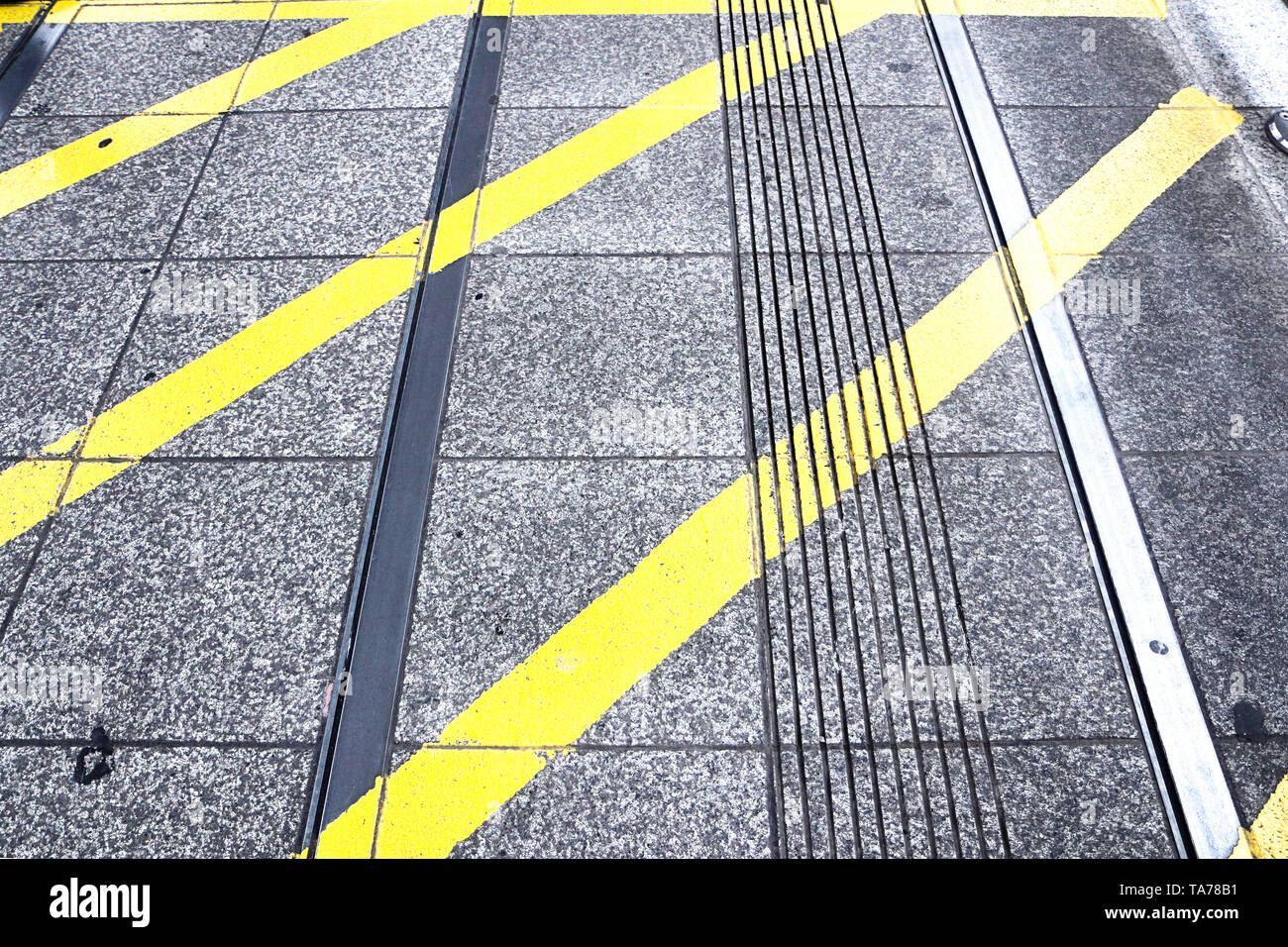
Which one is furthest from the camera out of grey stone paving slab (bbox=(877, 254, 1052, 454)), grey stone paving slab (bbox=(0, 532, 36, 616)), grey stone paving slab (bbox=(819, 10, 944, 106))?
grey stone paving slab (bbox=(819, 10, 944, 106))

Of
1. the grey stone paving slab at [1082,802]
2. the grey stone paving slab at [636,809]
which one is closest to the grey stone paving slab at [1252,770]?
the grey stone paving slab at [1082,802]

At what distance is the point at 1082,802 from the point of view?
8.90ft

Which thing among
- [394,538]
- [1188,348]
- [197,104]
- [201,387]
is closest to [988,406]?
[1188,348]

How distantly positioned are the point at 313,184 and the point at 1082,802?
3968 millimetres

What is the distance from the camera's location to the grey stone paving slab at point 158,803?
104 inches

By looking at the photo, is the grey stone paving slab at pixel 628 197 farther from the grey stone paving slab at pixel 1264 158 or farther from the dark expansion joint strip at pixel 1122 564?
the grey stone paving slab at pixel 1264 158

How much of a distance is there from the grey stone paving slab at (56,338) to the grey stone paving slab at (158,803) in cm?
131

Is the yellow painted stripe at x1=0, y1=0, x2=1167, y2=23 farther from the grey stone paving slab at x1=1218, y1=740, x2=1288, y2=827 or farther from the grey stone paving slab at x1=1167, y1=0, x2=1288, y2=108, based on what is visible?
the grey stone paving slab at x1=1218, y1=740, x2=1288, y2=827

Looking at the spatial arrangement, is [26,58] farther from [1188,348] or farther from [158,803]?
[1188,348]

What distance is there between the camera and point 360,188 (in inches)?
173

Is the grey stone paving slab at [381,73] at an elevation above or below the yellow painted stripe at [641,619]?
above

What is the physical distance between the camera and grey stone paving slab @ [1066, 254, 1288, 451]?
3537 mm

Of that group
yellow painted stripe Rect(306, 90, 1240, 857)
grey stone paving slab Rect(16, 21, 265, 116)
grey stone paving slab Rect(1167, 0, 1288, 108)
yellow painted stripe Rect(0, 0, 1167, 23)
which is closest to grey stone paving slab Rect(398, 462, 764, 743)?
yellow painted stripe Rect(306, 90, 1240, 857)

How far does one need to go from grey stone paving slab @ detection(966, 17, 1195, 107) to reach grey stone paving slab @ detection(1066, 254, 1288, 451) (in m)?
1.29
